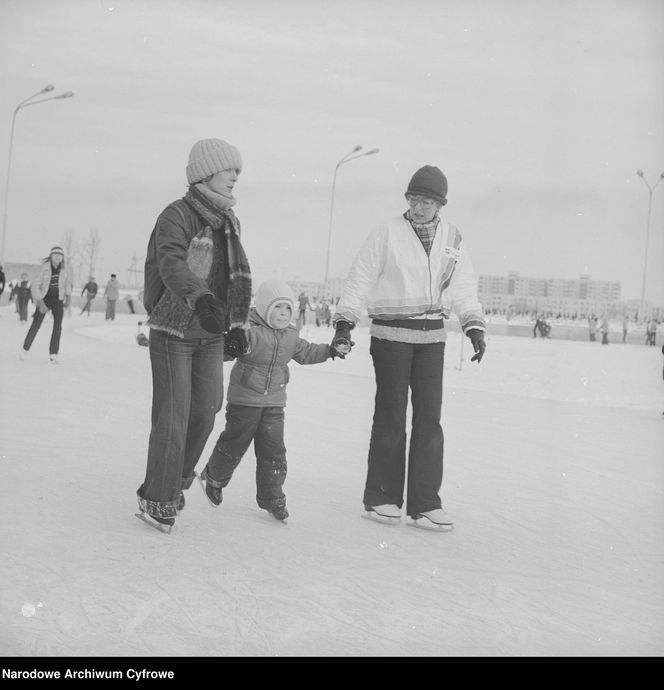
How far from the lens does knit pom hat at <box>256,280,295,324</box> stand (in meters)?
4.24

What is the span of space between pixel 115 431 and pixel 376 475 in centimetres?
255

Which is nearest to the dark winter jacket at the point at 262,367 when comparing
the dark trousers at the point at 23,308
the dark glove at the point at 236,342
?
the dark glove at the point at 236,342

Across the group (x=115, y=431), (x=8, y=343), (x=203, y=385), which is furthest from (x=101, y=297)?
(x=203, y=385)

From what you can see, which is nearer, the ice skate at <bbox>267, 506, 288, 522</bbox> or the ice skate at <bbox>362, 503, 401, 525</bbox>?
the ice skate at <bbox>267, 506, 288, 522</bbox>

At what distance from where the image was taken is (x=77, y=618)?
113 inches

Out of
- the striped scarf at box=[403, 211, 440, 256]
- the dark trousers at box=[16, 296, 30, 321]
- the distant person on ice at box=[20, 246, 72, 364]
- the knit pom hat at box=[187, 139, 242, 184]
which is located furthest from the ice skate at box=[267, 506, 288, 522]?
the dark trousers at box=[16, 296, 30, 321]

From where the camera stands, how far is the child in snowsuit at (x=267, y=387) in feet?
14.0

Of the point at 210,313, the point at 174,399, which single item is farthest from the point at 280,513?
the point at 210,313

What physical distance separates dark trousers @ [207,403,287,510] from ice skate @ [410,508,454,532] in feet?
2.04

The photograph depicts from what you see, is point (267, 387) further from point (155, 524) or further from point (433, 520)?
point (433, 520)

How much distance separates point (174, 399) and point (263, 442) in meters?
0.58

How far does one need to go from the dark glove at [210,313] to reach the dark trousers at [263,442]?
0.68 metres

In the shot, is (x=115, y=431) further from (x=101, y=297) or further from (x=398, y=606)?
(x=101, y=297)

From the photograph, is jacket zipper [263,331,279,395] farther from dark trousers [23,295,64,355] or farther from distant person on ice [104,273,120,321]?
distant person on ice [104,273,120,321]
